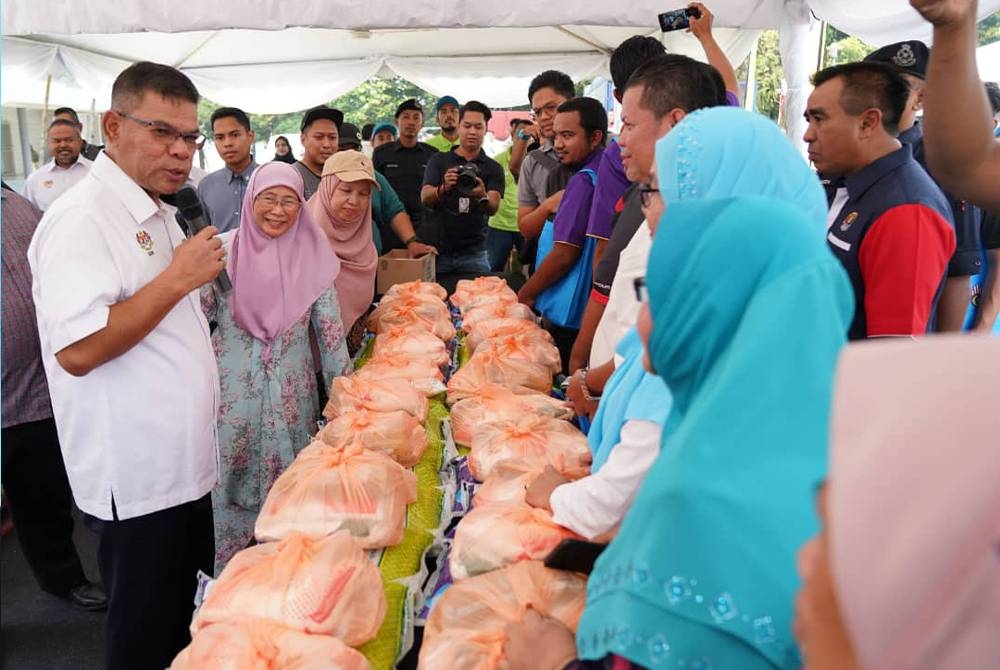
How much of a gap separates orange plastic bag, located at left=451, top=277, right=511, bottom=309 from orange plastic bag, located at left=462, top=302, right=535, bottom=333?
0.31 m

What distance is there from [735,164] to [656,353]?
0.38m

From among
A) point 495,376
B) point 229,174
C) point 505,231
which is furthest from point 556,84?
point 495,376

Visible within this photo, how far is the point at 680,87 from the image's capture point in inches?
69.6

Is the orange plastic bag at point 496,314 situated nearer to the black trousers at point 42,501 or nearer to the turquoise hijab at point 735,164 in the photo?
the black trousers at point 42,501

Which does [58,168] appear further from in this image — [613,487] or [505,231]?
[613,487]

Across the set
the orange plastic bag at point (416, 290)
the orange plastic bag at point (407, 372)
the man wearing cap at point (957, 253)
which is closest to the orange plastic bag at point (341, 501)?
the orange plastic bag at point (407, 372)

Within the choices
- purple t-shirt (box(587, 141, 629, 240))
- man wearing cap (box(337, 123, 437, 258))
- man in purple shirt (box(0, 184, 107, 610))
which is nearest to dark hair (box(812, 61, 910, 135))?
purple t-shirt (box(587, 141, 629, 240))

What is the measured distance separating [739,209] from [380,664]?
1029 millimetres

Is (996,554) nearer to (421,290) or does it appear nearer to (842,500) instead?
(842,500)

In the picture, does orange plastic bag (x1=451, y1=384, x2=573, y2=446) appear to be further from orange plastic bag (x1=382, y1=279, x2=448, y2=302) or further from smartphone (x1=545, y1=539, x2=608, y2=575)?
orange plastic bag (x1=382, y1=279, x2=448, y2=302)

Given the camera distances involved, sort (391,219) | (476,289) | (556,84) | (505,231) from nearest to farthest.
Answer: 1. (476,289)
2. (556,84)
3. (391,219)
4. (505,231)

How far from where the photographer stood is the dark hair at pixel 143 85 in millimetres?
1693

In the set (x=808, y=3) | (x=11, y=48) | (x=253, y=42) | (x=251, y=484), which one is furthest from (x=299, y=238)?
(x=253, y=42)

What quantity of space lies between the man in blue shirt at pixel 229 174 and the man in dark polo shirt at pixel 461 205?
1.18 metres
